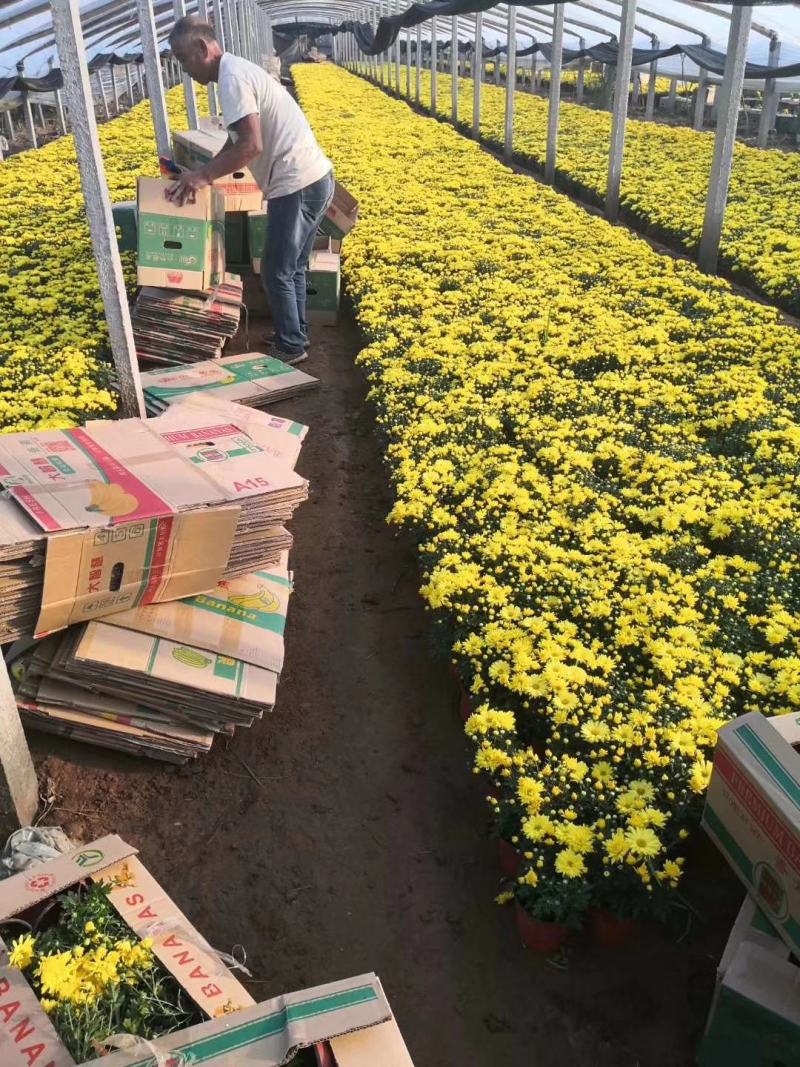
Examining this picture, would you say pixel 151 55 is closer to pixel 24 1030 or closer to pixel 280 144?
pixel 280 144

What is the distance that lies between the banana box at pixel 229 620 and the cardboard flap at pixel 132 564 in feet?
0.26

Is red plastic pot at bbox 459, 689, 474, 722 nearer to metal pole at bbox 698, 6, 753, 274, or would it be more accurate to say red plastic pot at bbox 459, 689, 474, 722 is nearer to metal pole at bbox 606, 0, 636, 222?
metal pole at bbox 698, 6, 753, 274

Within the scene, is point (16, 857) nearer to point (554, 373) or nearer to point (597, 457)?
point (597, 457)

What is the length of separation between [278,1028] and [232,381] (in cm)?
480

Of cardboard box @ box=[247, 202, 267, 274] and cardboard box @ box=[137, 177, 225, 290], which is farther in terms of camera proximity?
cardboard box @ box=[247, 202, 267, 274]

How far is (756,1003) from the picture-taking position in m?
1.97

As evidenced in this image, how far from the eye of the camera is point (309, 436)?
5.85 metres

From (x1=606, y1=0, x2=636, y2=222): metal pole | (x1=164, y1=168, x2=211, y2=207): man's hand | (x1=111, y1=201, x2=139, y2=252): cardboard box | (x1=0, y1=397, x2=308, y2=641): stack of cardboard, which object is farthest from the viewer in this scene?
(x1=606, y1=0, x2=636, y2=222): metal pole

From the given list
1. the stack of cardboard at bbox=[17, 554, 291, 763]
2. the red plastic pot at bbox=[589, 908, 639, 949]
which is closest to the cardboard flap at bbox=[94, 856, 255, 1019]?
the stack of cardboard at bbox=[17, 554, 291, 763]

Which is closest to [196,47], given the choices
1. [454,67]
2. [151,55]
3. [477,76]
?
[151,55]

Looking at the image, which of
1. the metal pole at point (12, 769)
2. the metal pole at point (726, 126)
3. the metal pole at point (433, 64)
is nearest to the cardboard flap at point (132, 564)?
the metal pole at point (12, 769)

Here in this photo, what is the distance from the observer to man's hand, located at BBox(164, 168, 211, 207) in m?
5.68

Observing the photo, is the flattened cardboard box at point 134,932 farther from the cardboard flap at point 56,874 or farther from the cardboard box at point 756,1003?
the cardboard box at point 756,1003

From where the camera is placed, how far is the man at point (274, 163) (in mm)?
5457
